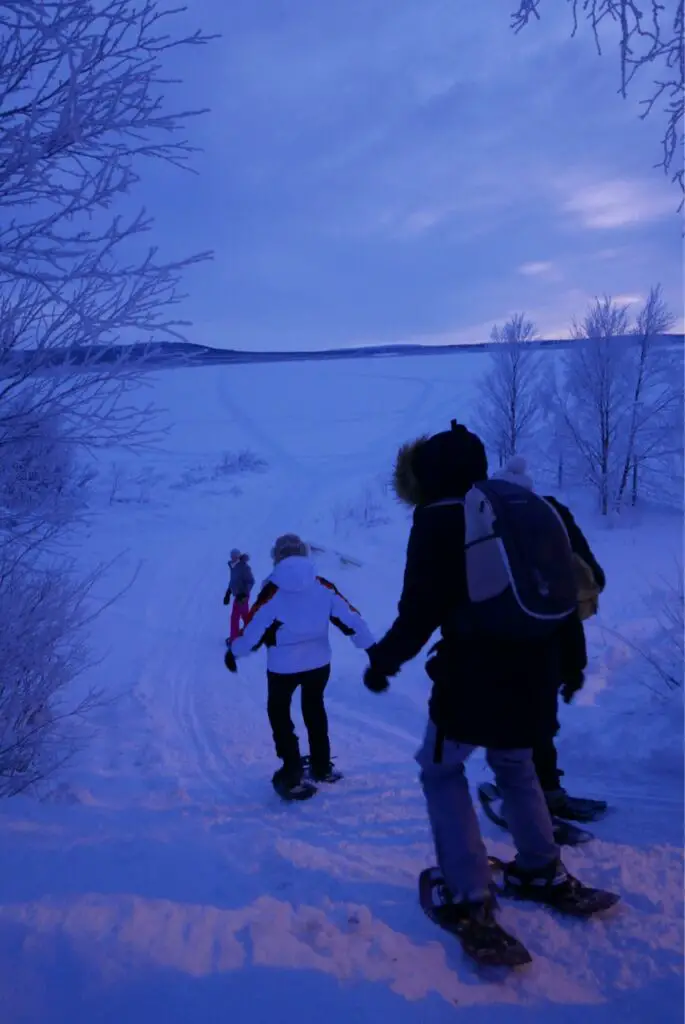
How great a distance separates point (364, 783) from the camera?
4715 mm

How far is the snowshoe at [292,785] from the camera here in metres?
4.41

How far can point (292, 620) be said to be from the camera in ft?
14.4

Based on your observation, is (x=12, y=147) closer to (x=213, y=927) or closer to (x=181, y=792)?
(x=213, y=927)

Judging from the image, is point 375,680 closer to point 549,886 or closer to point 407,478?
point 407,478

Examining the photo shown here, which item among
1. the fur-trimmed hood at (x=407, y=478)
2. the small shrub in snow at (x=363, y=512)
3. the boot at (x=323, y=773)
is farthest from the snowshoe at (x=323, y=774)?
the small shrub in snow at (x=363, y=512)

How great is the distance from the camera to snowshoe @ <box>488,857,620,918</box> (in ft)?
8.18

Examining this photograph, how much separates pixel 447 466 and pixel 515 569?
0.51m

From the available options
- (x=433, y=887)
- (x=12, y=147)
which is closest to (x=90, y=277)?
(x=12, y=147)

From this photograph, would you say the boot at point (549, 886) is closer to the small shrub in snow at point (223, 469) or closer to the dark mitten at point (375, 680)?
the dark mitten at point (375, 680)

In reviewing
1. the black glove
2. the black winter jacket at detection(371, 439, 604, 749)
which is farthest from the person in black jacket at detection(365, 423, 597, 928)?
the black glove

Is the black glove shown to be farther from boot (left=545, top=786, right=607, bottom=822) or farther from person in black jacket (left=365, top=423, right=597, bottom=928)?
boot (left=545, top=786, right=607, bottom=822)

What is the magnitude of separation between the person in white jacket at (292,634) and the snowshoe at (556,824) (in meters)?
1.24

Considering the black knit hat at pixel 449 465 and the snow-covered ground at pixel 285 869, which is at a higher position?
the black knit hat at pixel 449 465

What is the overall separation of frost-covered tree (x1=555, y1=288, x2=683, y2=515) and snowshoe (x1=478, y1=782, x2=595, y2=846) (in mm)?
20869
